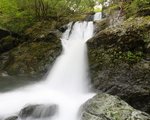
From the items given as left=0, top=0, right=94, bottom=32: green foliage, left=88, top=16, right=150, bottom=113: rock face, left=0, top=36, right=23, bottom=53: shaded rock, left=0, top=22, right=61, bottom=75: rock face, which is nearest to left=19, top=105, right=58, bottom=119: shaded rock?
left=88, top=16, right=150, bottom=113: rock face

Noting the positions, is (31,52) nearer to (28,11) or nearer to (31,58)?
(31,58)

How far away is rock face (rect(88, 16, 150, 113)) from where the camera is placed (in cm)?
792

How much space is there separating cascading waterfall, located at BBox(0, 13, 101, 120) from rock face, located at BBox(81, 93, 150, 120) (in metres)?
0.71

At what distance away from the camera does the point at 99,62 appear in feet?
30.5

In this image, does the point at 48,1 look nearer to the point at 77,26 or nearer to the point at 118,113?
the point at 77,26

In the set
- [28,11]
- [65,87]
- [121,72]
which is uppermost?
[28,11]

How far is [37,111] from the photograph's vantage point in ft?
24.7

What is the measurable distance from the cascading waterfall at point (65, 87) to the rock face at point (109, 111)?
0.71m

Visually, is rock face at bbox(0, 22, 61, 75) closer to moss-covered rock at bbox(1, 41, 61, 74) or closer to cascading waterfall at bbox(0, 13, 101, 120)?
moss-covered rock at bbox(1, 41, 61, 74)

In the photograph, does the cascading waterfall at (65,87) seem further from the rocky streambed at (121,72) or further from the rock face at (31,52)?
the rocky streambed at (121,72)

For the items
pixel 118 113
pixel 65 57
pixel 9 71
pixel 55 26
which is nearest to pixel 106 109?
pixel 118 113

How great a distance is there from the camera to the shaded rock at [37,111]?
7.43m

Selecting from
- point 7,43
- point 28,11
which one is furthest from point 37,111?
point 28,11

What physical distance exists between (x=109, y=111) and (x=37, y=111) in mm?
2186
